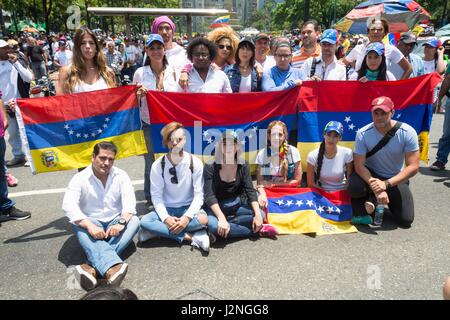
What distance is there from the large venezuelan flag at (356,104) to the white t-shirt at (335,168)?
0.66 meters

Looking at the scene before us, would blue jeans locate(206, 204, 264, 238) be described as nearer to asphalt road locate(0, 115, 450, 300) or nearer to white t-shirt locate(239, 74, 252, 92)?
asphalt road locate(0, 115, 450, 300)

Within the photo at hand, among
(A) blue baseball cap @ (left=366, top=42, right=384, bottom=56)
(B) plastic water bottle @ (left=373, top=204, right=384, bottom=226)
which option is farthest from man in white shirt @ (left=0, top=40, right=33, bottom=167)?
(B) plastic water bottle @ (left=373, top=204, right=384, bottom=226)

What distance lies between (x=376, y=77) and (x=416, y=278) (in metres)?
2.84

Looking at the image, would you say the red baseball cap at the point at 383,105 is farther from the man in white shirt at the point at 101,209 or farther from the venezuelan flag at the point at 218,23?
the venezuelan flag at the point at 218,23

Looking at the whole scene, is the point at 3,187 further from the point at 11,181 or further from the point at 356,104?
the point at 356,104

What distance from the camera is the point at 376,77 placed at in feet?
15.8

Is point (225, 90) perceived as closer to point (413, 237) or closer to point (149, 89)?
point (149, 89)

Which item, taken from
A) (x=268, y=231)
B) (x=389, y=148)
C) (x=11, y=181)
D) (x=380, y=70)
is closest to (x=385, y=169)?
(x=389, y=148)

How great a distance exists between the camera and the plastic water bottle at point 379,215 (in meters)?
3.90

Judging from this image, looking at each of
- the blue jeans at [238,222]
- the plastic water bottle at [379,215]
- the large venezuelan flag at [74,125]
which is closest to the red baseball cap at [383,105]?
the plastic water bottle at [379,215]

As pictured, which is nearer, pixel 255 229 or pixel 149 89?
pixel 255 229

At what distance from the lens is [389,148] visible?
4043 mm

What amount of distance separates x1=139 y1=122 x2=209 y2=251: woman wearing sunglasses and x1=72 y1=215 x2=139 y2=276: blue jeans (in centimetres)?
22
